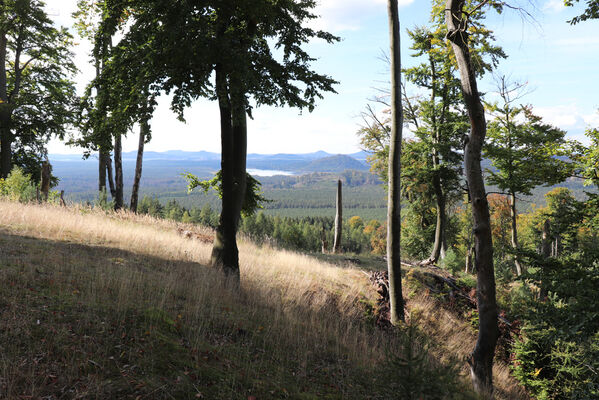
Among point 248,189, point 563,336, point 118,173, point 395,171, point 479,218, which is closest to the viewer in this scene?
point 563,336

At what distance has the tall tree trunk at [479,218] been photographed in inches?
243

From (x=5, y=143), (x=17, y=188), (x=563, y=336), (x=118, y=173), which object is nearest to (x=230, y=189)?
(x=563, y=336)

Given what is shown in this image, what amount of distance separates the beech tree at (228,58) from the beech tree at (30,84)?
17.1m

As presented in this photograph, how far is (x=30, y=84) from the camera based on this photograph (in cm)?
2375

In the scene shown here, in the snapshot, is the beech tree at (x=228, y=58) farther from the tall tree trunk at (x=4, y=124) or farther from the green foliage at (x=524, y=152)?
the tall tree trunk at (x=4, y=124)

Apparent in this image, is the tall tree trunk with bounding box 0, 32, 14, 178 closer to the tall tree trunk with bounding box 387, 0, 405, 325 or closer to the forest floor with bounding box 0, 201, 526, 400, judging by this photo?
the forest floor with bounding box 0, 201, 526, 400

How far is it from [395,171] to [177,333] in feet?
17.7

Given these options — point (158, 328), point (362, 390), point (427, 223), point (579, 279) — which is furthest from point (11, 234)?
point (427, 223)

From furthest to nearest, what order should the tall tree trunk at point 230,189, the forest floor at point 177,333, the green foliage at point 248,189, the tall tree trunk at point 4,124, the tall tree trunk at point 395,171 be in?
the tall tree trunk at point 4,124, the green foliage at point 248,189, the tall tree trunk at point 230,189, the tall tree trunk at point 395,171, the forest floor at point 177,333

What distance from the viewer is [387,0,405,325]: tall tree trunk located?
745cm

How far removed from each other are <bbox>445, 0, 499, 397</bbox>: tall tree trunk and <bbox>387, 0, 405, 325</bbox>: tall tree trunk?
129 centimetres

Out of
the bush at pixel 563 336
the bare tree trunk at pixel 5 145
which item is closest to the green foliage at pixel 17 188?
the bare tree trunk at pixel 5 145

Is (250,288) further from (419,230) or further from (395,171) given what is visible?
(419,230)

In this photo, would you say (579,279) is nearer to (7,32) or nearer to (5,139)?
(5,139)
